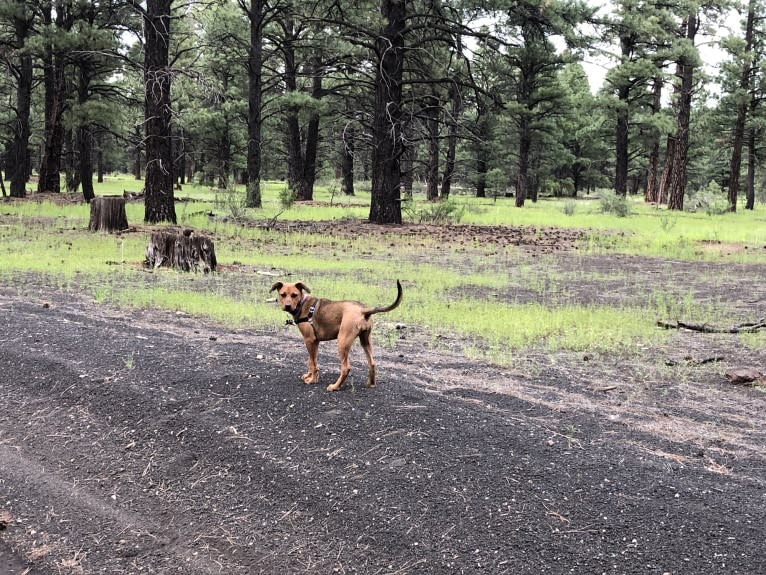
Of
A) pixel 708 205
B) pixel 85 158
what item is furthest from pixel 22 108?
pixel 708 205

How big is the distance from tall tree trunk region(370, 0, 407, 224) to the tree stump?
25.0ft

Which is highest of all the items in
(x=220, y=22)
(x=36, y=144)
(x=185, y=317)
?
(x=220, y=22)

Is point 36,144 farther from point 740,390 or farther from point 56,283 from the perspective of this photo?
point 740,390

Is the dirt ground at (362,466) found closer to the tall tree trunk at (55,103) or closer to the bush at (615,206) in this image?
the tall tree trunk at (55,103)

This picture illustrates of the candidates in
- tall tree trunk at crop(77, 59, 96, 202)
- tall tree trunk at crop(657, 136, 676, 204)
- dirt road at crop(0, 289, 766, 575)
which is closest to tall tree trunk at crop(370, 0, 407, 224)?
tall tree trunk at crop(77, 59, 96, 202)

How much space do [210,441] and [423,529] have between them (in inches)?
63.7

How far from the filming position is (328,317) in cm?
464

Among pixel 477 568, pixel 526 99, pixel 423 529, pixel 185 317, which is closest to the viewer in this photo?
pixel 477 568

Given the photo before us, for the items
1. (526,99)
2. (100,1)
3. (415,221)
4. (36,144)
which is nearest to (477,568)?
(415,221)

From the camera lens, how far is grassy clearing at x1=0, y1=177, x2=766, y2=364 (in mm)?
8034

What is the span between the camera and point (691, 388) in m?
5.91

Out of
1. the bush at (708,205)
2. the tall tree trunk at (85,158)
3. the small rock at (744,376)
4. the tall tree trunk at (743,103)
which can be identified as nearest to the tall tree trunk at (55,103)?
the tall tree trunk at (85,158)

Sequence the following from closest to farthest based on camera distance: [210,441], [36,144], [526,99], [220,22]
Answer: [210,441], [220,22], [526,99], [36,144]

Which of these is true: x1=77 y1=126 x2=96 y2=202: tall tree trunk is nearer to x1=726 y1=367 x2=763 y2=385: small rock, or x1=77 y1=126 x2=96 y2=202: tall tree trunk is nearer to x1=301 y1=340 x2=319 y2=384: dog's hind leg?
x1=301 y1=340 x2=319 y2=384: dog's hind leg
